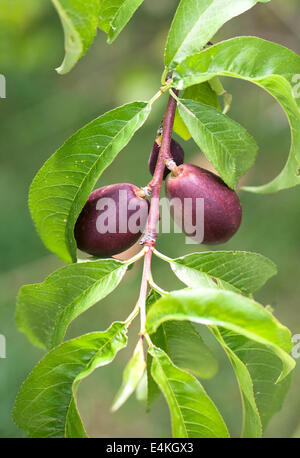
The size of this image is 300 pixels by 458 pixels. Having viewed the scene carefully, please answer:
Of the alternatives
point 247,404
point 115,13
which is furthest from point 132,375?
point 115,13

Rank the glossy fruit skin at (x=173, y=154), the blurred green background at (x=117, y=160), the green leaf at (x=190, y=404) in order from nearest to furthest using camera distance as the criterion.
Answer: the green leaf at (x=190, y=404) < the glossy fruit skin at (x=173, y=154) < the blurred green background at (x=117, y=160)

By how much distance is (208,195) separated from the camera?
1115 mm

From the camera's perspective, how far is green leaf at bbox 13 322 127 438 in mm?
944

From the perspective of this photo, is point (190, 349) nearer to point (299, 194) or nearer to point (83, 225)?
point (83, 225)

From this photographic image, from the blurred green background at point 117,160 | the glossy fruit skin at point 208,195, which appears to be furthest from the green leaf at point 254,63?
the blurred green background at point 117,160

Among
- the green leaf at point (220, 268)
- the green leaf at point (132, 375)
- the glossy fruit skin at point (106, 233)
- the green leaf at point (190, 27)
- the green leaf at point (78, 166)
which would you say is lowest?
the green leaf at point (132, 375)

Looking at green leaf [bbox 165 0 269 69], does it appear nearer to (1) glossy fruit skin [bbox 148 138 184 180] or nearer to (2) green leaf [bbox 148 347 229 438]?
(1) glossy fruit skin [bbox 148 138 184 180]

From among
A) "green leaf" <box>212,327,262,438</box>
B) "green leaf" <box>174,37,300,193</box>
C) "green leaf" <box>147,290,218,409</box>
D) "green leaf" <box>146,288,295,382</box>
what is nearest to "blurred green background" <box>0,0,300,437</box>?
"green leaf" <box>147,290,218,409</box>

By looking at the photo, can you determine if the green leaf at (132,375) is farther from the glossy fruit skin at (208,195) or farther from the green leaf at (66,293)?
the glossy fruit skin at (208,195)

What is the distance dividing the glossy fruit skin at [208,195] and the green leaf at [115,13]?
29 centimetres

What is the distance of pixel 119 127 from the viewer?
1.06m

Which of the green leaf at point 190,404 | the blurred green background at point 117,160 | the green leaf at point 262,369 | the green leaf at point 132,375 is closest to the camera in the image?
the green leaf at point 132,375

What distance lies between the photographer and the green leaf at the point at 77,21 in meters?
0.83
